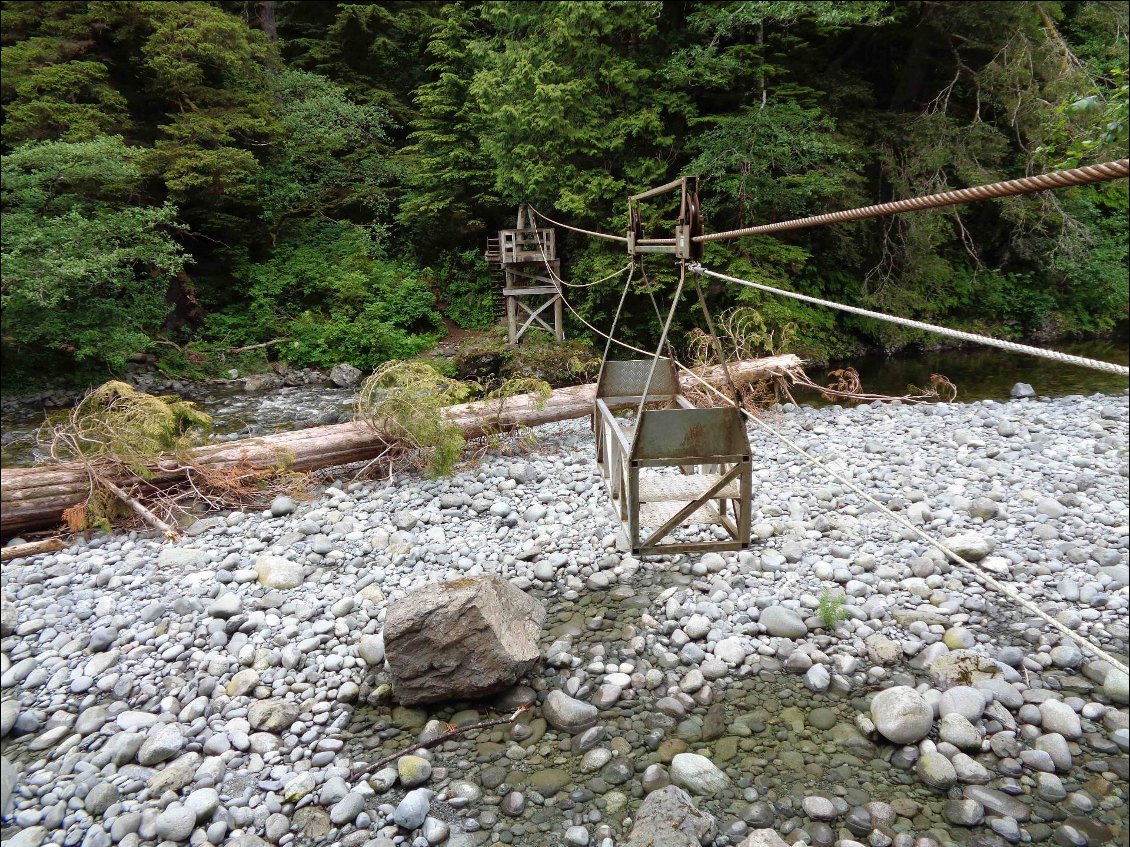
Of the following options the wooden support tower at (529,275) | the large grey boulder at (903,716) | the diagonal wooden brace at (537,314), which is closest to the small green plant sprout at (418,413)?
the large grey boulder at (903,716)

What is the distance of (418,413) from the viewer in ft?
18.0

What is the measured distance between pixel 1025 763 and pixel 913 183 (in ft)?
29.8

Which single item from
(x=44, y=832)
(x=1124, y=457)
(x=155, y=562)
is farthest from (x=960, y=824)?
(x=155, y=562)

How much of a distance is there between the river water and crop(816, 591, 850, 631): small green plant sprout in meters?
5.16

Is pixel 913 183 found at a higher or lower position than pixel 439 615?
higher

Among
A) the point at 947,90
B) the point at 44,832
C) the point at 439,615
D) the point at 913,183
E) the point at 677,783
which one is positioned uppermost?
the point at 947,90

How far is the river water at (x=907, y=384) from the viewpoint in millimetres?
8078

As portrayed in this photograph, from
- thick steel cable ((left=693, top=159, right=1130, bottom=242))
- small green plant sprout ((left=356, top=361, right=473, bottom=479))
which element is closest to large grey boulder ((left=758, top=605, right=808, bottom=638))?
thick steel cable ((left=693, top=159, right=1130, bottom=242))

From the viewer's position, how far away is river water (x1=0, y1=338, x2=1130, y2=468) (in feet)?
26.5

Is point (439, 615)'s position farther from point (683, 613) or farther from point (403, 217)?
point (403, 217)

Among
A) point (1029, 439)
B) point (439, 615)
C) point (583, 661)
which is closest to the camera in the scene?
point (439, 615)

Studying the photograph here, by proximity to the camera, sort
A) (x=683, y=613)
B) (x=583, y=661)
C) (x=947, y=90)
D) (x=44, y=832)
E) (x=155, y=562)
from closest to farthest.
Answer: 1. (x=44, y=832)
2. (x=583, y=661)
3. (x=683, y=613)
4. (x=155, y=562)
5. (x=947, y=90)

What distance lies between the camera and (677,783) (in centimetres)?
280

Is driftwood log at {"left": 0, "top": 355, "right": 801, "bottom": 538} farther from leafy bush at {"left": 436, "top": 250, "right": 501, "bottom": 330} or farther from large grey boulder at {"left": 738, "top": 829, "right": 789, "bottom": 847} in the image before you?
leafy bush at {"left": 436, "top": 250, "right": 501, "bottom": 330}
